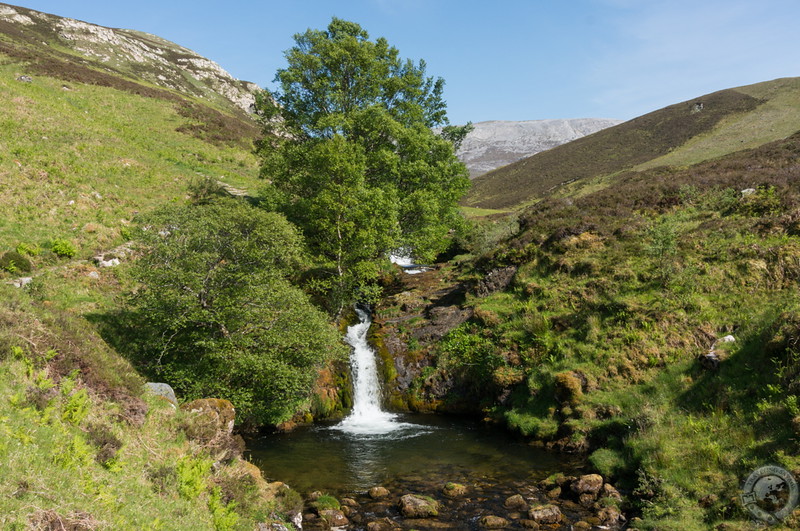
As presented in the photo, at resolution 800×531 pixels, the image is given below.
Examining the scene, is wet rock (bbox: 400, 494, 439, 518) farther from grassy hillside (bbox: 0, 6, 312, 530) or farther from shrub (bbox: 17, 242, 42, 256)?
shrub (bbox: 17, 242, 42, 256)

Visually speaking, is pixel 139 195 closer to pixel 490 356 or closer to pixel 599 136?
pixel 490 356

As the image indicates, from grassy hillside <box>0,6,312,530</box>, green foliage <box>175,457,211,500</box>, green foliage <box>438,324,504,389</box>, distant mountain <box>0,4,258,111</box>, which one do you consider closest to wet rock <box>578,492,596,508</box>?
grassy hillside <box>0,6,312,530</box>

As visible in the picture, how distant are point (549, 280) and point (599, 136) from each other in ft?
354

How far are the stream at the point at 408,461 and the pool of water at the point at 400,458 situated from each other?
3cm

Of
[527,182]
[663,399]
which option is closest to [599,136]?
[527,182]

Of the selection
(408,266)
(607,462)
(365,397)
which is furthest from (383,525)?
(408,266)

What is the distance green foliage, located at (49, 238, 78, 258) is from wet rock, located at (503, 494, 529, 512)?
24.6 metres

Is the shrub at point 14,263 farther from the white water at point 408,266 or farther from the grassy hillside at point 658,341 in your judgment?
the white water at point 408,266

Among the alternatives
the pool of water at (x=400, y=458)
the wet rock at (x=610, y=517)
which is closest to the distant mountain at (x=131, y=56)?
the pool of water at (x=400, y=458)

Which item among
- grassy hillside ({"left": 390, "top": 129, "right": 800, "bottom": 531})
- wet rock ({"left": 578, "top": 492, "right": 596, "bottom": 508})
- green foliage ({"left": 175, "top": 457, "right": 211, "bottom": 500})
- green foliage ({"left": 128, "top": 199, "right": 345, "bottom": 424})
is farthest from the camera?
green foliage ({"left": 128, "top": 199, "right": 345, "bottom": 424})

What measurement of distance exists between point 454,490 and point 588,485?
414 cm

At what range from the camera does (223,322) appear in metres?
Answer: 17.4

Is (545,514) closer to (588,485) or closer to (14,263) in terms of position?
(588,485)

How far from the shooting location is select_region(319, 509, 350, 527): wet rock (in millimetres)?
12273
